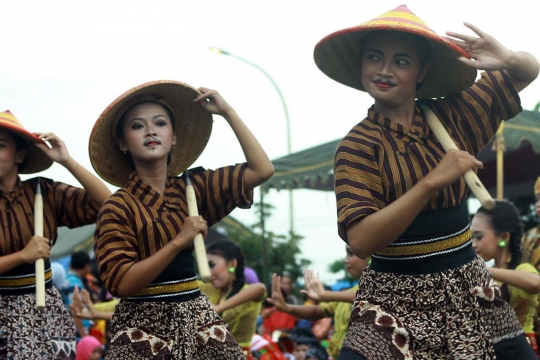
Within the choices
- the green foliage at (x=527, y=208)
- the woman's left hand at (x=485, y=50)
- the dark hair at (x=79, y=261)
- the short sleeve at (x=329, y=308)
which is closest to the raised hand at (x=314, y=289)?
the short sleeve at (x=329, y=308)

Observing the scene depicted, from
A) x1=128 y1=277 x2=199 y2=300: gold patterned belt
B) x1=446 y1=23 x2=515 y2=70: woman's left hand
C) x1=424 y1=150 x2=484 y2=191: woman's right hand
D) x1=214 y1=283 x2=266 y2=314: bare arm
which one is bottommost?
x1=214 y1=283 x2=266 y2=314: bare arm

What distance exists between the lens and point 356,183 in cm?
325

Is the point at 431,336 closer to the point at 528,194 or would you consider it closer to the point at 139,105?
the point at 139,105

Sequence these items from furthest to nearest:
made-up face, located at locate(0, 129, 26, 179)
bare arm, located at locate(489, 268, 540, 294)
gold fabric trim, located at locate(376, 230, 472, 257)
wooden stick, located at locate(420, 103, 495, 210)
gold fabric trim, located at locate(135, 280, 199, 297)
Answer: made-up face, located at locate(0, 129, 26, 179) < bare arm, located at locate(489, 268, 540, 294) < gold fabric trim, located at locate(135, 280, 199, 297) < gold fabric trim, located at locate(376, 230, 472, 257) < wooden stick, located at locate(420, 103, 495, 210)

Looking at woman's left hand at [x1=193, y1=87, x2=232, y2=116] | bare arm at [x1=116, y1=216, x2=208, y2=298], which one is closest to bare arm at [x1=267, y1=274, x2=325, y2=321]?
woman's left hand at [x1=193, y1=87, x2=232, y2=116]

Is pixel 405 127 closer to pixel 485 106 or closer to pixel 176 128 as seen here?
pixel 485 106

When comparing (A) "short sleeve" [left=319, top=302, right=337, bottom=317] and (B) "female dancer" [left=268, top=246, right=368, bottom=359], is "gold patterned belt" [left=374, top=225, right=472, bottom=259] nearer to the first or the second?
(B) "female dancer" [left=268, top=246, right=368, bottom=359]

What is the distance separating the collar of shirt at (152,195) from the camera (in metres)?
3.79

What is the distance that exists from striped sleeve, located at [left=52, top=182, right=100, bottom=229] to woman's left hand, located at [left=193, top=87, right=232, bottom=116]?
1135mm

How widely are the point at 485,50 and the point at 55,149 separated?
2.54 metres

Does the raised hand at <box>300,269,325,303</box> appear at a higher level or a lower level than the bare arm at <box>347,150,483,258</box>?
lower

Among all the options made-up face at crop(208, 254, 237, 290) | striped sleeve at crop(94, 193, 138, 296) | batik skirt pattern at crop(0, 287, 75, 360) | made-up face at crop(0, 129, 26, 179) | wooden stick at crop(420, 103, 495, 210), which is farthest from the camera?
made-up face at crop(208, 254, 237, 290)

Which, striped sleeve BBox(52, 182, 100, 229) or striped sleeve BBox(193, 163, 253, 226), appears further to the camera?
striped sleeve BBox(52, 182, 100, 229)

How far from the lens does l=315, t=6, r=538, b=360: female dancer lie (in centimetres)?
316
